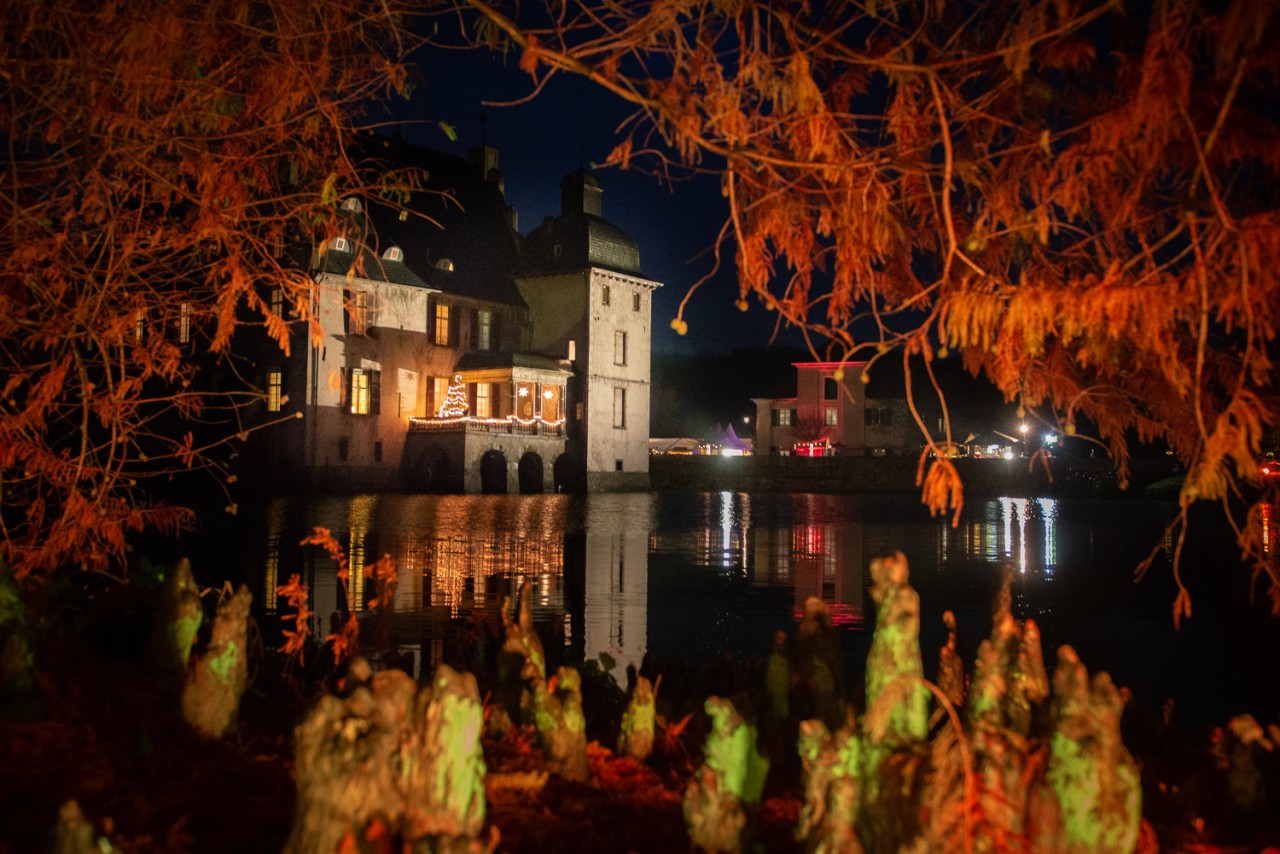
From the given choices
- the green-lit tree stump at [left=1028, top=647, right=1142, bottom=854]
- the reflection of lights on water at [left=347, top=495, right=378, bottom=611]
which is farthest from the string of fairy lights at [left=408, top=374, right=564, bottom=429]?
the green-lit tree stump at [left=1028, top=647, right=1142, bottom=854]

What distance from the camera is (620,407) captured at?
193ft

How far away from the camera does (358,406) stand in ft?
160

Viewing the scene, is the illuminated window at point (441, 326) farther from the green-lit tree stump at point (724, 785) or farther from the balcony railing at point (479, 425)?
the green-lit tree stump at point (724, 785)

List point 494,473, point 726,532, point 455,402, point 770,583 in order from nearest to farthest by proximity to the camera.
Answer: point 770,583 → point 726,532 → point 455,402 → point 494,473

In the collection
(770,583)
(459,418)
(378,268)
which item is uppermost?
(378,268)

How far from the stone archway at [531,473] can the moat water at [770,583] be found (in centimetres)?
2280

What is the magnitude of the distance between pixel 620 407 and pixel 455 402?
1037cm

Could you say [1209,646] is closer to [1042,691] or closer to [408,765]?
[1042,691]

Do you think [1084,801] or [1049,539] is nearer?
[1084,801]

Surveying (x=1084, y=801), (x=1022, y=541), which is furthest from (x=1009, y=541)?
(x=1084, y=801)

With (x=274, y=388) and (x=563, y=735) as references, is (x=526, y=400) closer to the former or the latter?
(x=274, y=388)

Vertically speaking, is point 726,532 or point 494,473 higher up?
point 494,473

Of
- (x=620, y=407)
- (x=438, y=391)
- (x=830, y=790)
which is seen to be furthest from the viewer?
(x=620, y=407)

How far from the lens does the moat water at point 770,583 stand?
380 inches
